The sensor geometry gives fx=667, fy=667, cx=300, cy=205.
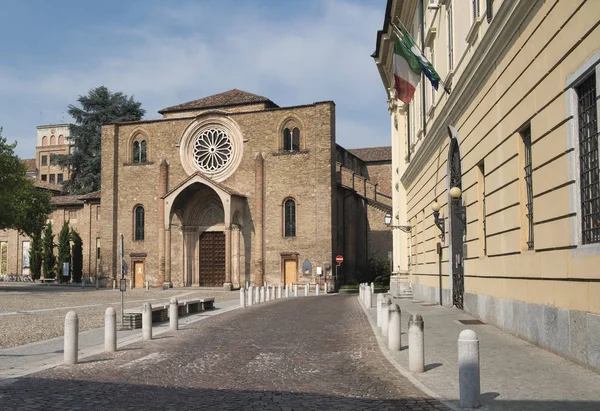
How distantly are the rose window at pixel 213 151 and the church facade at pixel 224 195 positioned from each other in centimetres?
8

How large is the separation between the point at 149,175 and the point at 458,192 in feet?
129

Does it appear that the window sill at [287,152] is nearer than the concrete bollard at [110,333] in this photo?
No

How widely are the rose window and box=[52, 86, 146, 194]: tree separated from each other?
27.0 meters

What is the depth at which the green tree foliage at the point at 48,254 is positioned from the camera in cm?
6475

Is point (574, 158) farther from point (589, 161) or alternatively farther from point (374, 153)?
point (374, 153)

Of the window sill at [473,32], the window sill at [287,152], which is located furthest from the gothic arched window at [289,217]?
the window sill at [473,32]

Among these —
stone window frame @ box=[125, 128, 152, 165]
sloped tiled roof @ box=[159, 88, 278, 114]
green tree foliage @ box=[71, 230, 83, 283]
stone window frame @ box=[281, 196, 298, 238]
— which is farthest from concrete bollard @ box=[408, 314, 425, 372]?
green tree foliage @ box=[71, 230, 83, 283]

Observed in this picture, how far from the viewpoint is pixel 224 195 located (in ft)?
156

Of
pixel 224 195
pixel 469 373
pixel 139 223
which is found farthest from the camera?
pixel 139 223

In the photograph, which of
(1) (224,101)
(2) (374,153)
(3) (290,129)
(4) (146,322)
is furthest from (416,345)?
(2) (374,153)

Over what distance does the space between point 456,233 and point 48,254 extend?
53.9 metres

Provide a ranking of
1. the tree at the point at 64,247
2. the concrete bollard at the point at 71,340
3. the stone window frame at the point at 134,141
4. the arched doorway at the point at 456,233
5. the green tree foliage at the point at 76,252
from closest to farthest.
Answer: the concrete bollard at the point at 71,340, the arched doorway at the point at 456,233, the stone window frame at the point at 134,141, the green tree foliage at the point at 76,252, the tree at the point at 64,247

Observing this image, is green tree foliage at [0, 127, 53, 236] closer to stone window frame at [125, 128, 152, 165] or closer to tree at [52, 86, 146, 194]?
stone window frame at [125, 128, 152, 165]

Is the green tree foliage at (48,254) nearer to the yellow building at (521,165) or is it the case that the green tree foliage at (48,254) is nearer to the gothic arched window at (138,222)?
A: the gothic arched window at (138,222)
